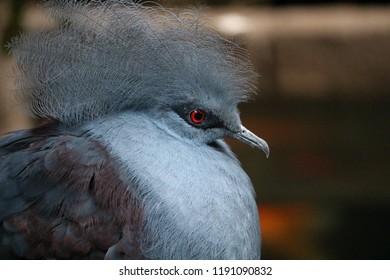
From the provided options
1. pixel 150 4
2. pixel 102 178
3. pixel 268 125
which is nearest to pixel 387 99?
pixel 268 125

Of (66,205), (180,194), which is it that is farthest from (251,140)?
(66,205)

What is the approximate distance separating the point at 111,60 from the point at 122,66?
0.10ft

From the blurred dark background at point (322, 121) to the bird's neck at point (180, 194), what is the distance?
4.71 feet

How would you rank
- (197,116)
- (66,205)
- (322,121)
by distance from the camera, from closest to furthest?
(66,205) → (197,116) → (322,121)

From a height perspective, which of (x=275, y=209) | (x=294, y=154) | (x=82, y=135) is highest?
(x=82, y=135)

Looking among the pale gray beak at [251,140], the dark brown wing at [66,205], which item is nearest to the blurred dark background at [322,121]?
the pale gray beak at [251,140]

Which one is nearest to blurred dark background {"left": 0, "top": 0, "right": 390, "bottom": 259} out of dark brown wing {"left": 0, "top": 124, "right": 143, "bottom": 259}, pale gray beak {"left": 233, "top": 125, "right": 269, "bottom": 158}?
pale gray beak {"left": 233, "top": 125, "right": 269, "bottom": 158}

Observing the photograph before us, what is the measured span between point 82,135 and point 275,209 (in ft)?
5.55

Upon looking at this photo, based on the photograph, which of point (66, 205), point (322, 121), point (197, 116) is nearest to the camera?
point (66, 205)

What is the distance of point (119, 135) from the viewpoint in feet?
5.93

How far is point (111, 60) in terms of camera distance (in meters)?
1.83

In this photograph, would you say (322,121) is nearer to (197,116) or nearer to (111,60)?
(197,116)

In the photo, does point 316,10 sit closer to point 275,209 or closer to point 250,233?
point 275,209

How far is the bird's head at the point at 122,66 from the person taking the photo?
183 cm
